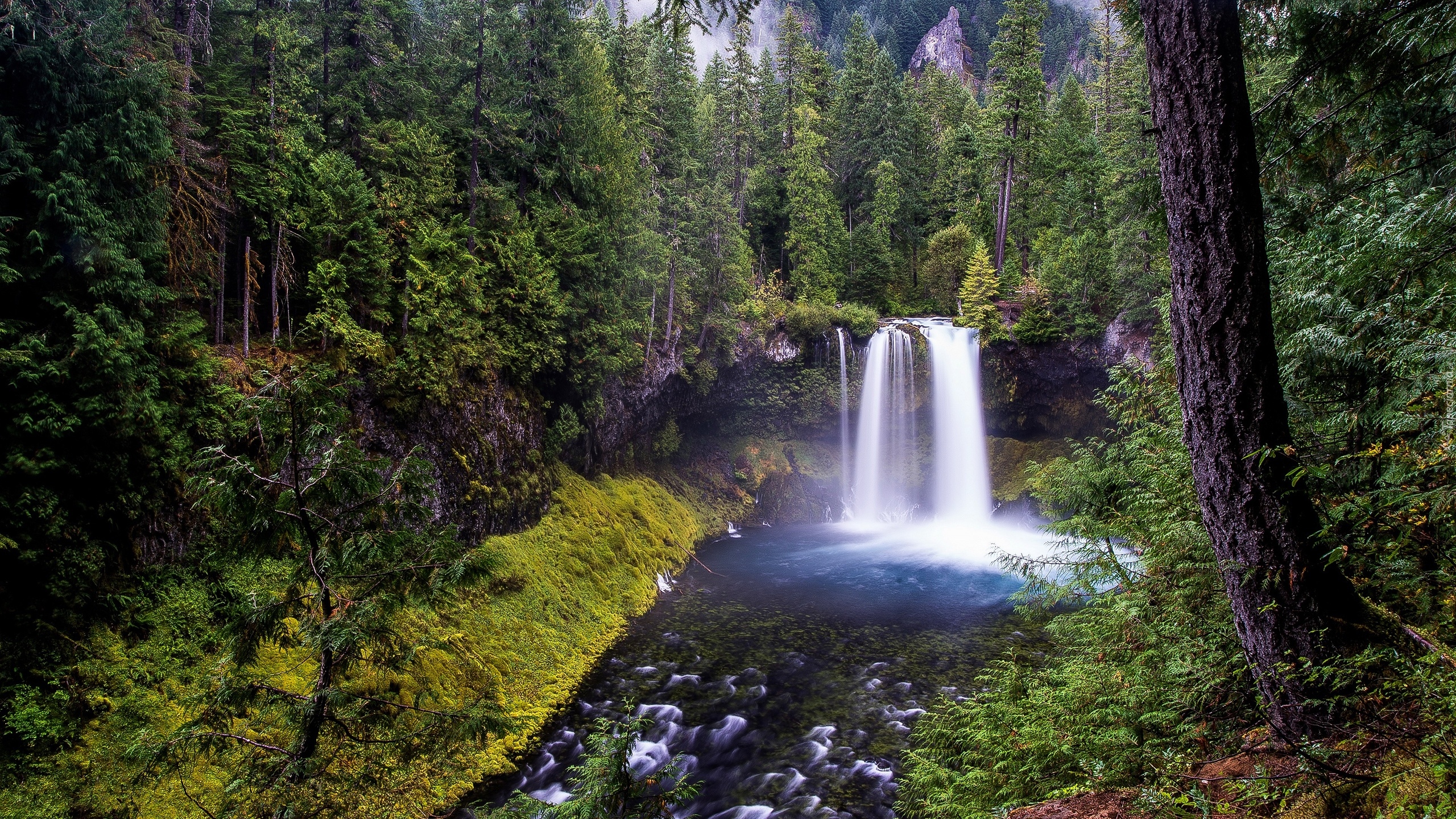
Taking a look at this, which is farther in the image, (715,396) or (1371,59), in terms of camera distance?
(715,396)

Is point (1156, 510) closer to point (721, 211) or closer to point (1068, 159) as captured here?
point (721, 211)

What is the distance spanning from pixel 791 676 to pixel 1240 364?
9.51m

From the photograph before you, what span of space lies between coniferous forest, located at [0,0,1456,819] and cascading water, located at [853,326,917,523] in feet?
34.4

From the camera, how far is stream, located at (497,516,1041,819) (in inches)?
331

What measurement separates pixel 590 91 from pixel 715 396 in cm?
1252

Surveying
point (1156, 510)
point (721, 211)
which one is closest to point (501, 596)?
point (1156, 510)

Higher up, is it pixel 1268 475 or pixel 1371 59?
pixel 1371 59

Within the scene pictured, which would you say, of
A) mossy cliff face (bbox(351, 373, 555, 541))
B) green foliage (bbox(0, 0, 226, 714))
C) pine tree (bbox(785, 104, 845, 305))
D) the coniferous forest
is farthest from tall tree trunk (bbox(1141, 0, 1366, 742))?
pine tree (bbox(785, 104, 845, 305))

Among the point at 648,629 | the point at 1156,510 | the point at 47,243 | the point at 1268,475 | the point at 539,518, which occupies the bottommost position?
the point at 648,629

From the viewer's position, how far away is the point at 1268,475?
3389 millimetres

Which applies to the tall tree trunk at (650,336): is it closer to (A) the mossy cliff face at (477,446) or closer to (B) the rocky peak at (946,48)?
(A) the mossy cliff face at (477,446)

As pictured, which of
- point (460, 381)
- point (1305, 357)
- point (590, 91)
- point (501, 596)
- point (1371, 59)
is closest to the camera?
point (1371, 59)

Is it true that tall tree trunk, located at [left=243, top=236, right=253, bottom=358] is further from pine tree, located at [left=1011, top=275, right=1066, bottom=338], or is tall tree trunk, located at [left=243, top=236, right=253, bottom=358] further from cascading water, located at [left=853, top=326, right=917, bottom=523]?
pine tree, located at [left=1011, top=275, right=1066, bottom=338]

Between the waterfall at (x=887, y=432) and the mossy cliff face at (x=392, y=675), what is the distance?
44.3ft
